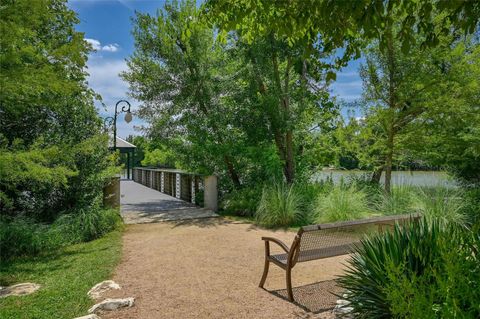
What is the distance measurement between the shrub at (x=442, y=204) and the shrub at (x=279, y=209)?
2625 millimetres

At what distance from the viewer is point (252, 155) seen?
439 inches

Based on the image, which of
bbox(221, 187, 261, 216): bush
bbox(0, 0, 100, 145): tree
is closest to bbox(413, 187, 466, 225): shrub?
bbox(221, 187, 261, 216): bush

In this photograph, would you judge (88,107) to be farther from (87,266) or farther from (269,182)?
(269,182)

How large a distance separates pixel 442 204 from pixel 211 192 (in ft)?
20.5

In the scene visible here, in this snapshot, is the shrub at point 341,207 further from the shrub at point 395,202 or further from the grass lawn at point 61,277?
the grass lawn at point 61,277

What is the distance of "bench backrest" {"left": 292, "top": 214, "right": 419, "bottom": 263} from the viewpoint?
150 inches

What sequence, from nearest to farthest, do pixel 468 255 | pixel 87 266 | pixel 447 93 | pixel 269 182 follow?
1. pixel 468 255
2. pixel 87 266
3. pixel 447 93
4. pixel 269 182

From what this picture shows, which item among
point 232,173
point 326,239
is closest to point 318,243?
point 326,239

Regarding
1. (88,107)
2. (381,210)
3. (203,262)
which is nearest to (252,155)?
(381,210)

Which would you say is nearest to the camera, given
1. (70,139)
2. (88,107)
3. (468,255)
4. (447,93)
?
(468,255)

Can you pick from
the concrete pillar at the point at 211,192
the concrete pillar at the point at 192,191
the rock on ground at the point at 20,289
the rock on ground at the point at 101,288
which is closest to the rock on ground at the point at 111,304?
the rock on ground at the point at 101,288

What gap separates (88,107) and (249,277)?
5.83 meters

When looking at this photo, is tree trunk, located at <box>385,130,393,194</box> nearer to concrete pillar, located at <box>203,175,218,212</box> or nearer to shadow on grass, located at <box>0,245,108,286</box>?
concrete pillar, located at <box>203,175,218,212</box>

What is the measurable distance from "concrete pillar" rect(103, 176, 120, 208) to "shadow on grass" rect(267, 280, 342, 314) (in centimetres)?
589
